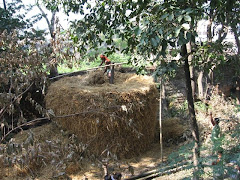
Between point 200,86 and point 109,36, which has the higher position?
point 109,36

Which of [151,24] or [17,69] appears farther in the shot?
[17,69]

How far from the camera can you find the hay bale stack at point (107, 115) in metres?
4.70

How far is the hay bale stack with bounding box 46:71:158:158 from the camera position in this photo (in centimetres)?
470

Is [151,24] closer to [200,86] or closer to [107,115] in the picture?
[107,115]

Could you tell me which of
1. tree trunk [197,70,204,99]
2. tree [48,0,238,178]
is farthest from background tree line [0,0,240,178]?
tree trunk [197,70,204,99]

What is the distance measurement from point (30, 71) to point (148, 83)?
11.4ft

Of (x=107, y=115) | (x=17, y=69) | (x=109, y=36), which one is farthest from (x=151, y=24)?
(x=107, y=115)

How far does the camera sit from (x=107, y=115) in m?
4.53

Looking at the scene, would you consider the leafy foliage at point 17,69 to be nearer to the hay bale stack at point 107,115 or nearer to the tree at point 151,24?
the tree at point 151,24

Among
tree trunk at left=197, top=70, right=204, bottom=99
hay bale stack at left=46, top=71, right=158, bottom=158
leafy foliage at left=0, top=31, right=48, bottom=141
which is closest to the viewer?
leafy foliage at left=0, top=31, right=48, bottom=141

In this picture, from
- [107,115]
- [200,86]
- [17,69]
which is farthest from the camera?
[200,86]

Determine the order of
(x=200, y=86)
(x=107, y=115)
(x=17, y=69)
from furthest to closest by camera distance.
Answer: (x=200, y=86), (x=107, y=115), (x=17, y=69)

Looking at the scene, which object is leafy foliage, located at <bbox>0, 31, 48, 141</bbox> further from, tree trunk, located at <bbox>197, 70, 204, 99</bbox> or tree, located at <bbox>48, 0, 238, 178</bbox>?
tree trunk, located at <bbox>197, 70, 204, 99</bbox>

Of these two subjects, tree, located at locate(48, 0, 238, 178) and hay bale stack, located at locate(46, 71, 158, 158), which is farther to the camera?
hay bale stack, located at locate(46, 71, 158, 158)
